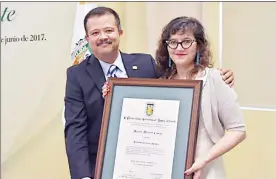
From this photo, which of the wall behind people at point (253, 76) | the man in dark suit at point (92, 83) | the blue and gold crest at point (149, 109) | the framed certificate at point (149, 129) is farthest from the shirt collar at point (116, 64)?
the wall behind people at point (253, 76)

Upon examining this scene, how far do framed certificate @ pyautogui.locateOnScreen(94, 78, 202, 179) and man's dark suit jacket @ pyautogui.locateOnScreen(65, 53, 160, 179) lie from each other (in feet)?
0.45

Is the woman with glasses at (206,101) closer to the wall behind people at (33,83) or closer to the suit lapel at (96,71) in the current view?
the suit lapel at (96,71)

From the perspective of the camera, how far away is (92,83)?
1.55m

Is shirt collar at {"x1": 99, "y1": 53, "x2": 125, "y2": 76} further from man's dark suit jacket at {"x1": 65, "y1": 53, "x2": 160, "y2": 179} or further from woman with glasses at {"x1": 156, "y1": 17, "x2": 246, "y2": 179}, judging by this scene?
woman with glasses at {"x1": 156, "y1": 17, "x2": 246, "y2": 179}

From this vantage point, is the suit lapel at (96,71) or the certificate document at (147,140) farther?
the suit lapel at (96,71)

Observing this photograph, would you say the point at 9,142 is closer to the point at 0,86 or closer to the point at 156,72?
the point at 0,86

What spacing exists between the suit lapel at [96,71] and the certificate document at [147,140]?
216mm

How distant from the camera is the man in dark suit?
4.92 feet

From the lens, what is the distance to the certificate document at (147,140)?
1302mm

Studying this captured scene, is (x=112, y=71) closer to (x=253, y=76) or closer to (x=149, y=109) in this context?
(x=149, y=109)

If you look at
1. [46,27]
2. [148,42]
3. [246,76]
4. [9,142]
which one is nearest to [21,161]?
[9,142]

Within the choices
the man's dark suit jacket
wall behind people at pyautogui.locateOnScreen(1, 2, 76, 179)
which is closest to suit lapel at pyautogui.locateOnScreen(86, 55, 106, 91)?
the man's dark suit jacket

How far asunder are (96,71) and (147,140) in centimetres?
39

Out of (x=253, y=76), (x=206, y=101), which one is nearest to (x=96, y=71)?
(x=206, y=101)
